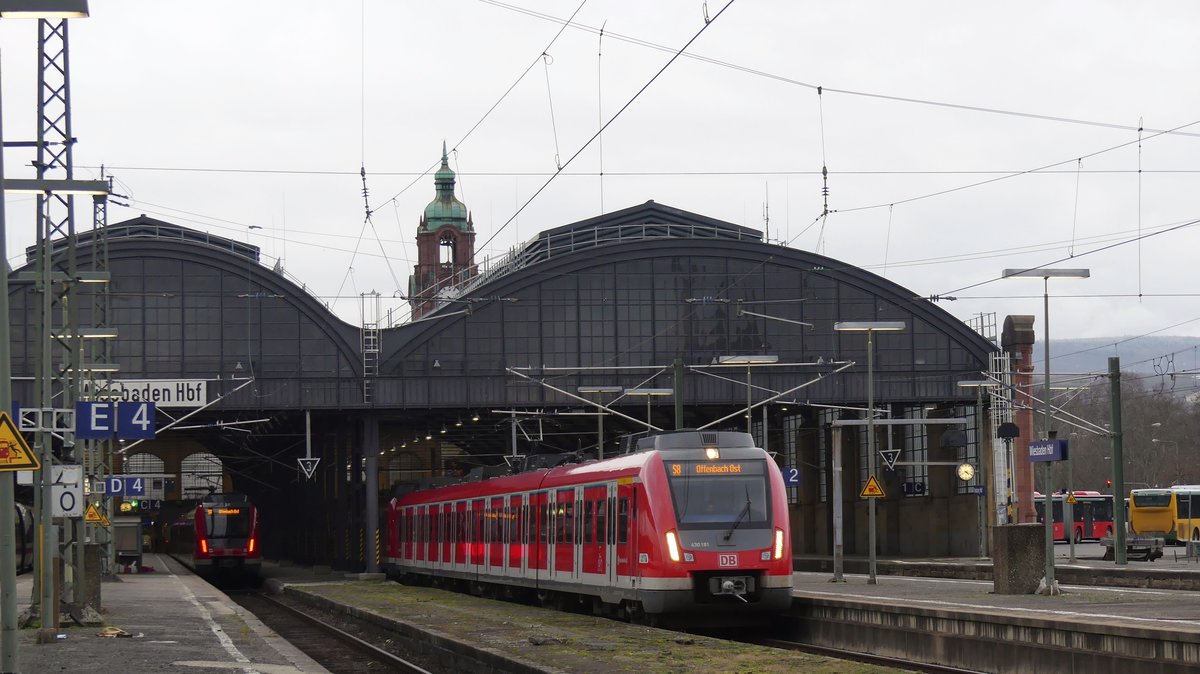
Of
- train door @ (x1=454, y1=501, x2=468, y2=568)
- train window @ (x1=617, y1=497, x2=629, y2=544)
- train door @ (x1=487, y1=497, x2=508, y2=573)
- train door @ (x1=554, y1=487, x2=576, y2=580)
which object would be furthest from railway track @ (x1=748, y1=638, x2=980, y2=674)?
train door @ (x1=454, y1=501, x2=468, y2=568)

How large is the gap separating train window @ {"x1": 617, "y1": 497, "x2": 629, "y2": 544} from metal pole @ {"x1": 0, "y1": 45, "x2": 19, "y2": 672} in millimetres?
14066

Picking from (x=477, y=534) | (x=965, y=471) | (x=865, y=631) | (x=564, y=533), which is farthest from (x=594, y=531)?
(x=965, y=471)

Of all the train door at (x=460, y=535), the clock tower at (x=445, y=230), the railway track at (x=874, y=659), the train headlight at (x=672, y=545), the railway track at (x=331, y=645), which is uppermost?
the clock tower at (x=445, y=230)

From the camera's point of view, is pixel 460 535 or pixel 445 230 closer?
pixel 460 535

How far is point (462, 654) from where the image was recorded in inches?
878

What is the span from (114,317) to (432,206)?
272 ft

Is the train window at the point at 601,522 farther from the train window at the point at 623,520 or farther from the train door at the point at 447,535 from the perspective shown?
the train door at the point at 447,535

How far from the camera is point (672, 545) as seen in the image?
26.3 m

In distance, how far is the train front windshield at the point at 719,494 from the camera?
87.8 ft

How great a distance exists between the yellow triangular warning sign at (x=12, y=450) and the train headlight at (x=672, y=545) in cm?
1287

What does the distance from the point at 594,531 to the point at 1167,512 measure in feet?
148

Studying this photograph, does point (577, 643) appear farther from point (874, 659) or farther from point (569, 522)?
point (569, 522)

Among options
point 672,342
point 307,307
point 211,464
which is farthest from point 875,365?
point 211,464

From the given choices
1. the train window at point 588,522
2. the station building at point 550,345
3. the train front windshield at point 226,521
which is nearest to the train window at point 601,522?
the train window at point 588,522
